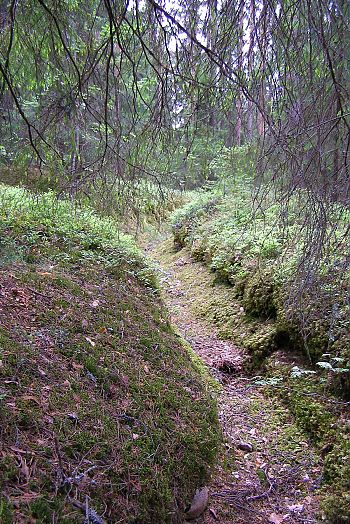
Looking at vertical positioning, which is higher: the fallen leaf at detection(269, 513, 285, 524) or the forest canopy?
the forest canopy

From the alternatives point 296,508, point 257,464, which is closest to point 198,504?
point 296,508

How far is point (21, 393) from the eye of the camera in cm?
270

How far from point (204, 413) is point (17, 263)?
2.81m

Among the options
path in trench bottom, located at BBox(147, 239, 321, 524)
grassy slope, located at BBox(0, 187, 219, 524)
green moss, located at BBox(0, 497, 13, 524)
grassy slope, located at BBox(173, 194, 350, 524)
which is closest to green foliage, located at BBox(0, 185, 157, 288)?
grassy slope, located at BBox(0, 187, 219, 524)

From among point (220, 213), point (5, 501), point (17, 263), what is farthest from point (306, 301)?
point (220, 213)

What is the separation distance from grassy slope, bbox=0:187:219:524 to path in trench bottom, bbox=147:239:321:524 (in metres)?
0.30

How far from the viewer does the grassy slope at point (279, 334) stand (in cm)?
353

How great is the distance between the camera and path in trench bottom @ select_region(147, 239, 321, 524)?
3.16 metres

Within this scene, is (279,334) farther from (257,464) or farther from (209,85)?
(209,85)

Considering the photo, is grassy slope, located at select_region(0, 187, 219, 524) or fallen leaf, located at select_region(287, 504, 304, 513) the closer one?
grassy slope, located at select_region(0, 187, 219, 524)

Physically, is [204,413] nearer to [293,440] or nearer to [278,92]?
[293,440]

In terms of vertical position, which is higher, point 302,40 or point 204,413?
point 302,40

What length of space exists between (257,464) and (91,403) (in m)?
1.84

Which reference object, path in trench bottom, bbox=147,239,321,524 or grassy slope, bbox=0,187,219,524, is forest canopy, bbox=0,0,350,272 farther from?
path in trench bottom, bbox=147,239,321,524
